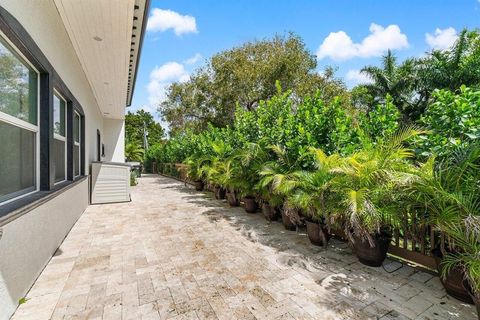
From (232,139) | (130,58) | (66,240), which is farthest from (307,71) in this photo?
(66,240)

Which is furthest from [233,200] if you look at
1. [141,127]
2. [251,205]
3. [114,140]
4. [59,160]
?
[141,127]

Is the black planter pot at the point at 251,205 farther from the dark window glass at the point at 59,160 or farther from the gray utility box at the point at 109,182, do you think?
the dark window glass at the point at 59,160

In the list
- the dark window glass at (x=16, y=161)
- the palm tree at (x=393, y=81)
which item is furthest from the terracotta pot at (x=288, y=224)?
Result: the palm tree at (x=393, y=81)

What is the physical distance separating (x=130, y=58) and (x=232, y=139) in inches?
133

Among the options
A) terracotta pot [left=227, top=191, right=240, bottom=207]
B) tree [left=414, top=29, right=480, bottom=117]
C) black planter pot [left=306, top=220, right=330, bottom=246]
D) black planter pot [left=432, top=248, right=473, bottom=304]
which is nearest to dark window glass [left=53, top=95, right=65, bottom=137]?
terracotta pot [left=227, top=191, right=240, bottom=207]

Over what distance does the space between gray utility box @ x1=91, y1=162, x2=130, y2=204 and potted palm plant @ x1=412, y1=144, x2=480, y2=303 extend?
6.91m

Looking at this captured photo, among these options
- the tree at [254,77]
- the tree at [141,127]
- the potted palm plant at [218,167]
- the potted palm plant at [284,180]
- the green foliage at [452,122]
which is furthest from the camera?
the tree at [141,127]

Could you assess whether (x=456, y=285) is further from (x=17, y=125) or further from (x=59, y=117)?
(x=59, y=117)

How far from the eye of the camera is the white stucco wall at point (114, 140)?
11.3 metres

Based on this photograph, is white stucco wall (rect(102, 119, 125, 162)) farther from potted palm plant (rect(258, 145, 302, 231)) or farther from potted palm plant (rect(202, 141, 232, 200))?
potted palm plant (rect(258, 145, 302, 231))

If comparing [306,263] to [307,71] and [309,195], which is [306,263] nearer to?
[309,195]

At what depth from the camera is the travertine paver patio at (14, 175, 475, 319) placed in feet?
7.11

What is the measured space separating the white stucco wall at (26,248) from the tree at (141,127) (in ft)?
91.6

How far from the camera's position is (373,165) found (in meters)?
2.99
